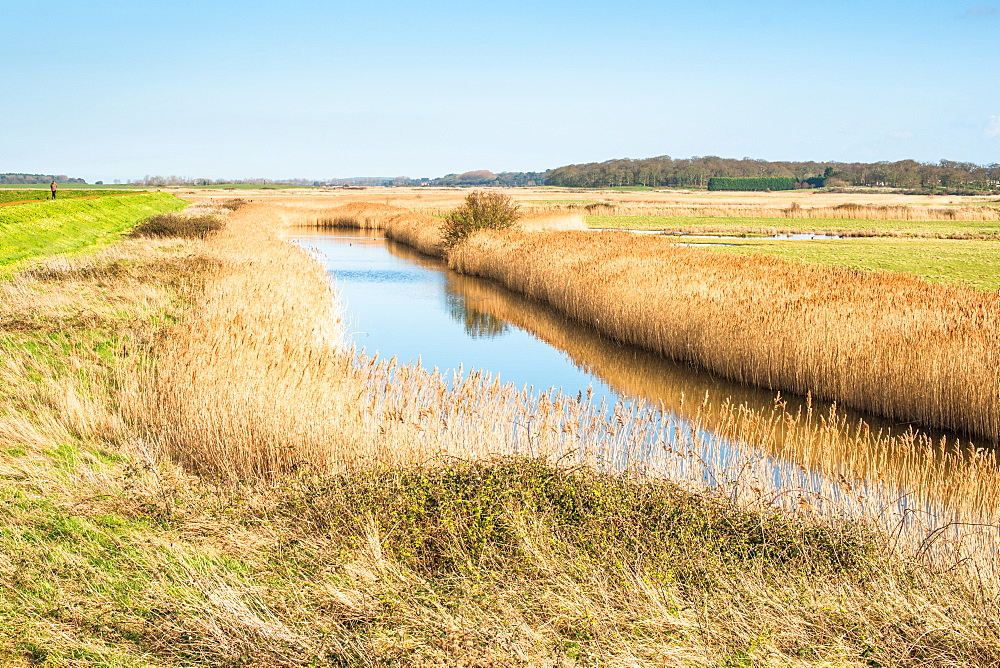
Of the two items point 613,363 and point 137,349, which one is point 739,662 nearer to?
point 137,349

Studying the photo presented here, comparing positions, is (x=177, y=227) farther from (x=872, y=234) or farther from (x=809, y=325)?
(x=872, y=234)

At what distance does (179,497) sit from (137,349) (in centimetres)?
506

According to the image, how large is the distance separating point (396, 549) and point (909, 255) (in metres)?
31.7

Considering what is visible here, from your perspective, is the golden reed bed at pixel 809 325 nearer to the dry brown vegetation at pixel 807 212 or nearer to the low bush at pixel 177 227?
the low bush at pixel 177 227

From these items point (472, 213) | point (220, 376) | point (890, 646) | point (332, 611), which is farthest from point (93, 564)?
point (472, 213)

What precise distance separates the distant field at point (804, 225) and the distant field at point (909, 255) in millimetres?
6184

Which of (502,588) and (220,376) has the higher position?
(220,376)

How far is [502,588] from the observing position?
15.6ft

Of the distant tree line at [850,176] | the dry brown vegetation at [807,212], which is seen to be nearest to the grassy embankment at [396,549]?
the dry brown vegetation at [807,212]

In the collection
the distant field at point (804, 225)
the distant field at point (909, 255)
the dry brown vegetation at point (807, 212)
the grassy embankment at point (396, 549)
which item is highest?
the dry brown vegetation at point (807, 212)

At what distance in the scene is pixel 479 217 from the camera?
3228 centimetres

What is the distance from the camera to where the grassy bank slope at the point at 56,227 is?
25.5 m

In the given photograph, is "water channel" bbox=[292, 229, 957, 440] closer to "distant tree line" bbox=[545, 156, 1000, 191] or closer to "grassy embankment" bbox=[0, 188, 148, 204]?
"grassy embankment" bbox=[0, 188, 148, 204]

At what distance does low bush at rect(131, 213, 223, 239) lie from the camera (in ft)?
101
